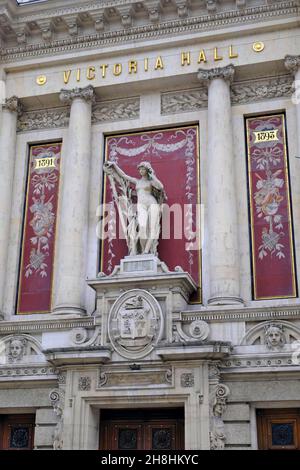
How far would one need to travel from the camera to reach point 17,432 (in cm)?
1731

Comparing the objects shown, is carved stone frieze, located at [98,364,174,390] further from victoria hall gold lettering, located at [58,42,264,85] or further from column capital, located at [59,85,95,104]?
victoria hall gold lettering, located at [58,42,264,85]

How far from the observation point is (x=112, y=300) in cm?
1684

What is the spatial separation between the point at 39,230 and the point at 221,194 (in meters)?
5.27

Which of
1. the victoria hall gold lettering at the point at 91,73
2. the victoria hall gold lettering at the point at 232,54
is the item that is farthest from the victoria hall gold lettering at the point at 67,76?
the victoria hall gold lettering at the point at 232,54

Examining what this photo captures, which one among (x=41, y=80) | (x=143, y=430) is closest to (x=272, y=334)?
(x=143, y=430)

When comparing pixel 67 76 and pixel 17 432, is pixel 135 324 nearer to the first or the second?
pixel 17 432

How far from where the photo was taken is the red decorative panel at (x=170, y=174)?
1809cm

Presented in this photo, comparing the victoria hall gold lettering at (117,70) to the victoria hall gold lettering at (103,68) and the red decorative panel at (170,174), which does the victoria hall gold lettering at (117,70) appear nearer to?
the victoria hall gold lettering at (103,68)

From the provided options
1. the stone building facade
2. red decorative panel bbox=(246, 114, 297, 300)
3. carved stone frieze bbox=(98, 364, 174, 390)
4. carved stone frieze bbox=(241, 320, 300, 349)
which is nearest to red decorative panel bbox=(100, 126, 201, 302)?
the stone building facade

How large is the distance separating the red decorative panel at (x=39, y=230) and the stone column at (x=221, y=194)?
4521 mm

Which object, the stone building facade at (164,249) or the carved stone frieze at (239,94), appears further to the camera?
the carved stone frieze at (239,94)

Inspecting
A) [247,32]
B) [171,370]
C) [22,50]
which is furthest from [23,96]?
[171,370]
